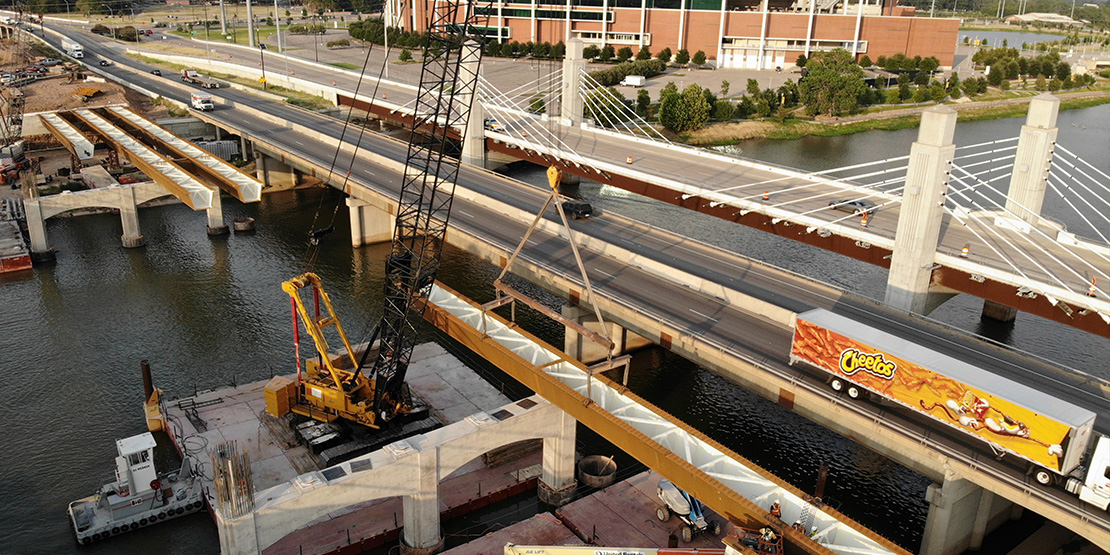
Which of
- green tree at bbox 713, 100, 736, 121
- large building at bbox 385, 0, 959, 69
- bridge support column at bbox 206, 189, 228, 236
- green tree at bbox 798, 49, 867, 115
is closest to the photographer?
bridge support column at bbox 206, 189, 228, 236

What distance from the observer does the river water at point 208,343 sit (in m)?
46.4

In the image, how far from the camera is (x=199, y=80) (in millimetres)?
148750

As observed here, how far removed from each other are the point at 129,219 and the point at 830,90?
388ft

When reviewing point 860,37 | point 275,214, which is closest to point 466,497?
point 275,214

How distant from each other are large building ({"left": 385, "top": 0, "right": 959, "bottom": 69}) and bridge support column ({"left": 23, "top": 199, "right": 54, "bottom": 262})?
117 metres

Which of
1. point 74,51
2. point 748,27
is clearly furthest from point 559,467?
point 74,51

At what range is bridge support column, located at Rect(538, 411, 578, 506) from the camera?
4366cm

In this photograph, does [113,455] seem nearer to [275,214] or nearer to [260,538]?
[260,538]

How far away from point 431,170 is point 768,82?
4404 inches

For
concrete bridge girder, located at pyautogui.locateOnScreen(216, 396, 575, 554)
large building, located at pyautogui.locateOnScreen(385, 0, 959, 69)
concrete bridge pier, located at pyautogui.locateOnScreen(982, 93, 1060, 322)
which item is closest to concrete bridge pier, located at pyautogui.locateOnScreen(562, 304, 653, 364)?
concrete bridge girder, located at pyautogui.locateOnScreen(216, 396, 575, 554)

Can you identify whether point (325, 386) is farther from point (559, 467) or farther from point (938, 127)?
point (938, 127)

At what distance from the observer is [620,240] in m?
65.9

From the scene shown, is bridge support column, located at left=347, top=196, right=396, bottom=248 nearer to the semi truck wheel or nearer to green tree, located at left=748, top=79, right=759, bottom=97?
the semi truck wheel

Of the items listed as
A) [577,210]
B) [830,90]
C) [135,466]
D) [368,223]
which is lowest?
[135,466]
